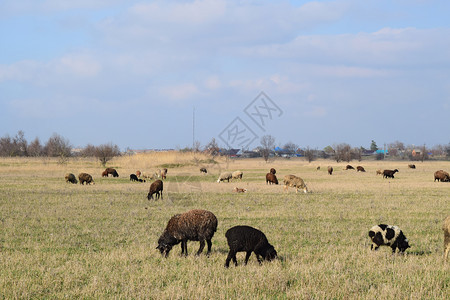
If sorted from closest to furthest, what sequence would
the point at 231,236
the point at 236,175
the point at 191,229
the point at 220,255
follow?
the point at 231,236, the point at 191,229, the point at 220,255, the point at 236,175

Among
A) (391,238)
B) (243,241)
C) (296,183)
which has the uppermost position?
(243,241)

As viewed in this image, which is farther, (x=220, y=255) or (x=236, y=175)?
(x=236, y=175)

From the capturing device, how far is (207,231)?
9.55 metres

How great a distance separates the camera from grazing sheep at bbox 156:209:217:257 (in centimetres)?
955

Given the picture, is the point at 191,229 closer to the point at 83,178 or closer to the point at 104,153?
the point at 83,178

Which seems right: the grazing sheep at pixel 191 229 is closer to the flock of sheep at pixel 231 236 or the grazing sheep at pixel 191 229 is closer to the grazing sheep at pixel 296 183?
the flock of sheep at pixel 231 236

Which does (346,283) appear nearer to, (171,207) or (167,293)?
(167,293)

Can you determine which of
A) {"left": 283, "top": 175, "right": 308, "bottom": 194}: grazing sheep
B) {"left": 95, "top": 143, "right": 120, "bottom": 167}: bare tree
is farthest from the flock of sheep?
{"left": 95, "top": 143, "right": 120, "bottom": 167}: bare tree

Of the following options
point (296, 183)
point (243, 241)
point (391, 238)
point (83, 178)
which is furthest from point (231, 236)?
point (83, 178)

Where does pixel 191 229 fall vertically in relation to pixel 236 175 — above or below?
above

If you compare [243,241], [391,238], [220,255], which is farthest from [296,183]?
[243,241]

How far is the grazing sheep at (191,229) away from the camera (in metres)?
9.55

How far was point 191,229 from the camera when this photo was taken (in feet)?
31.4

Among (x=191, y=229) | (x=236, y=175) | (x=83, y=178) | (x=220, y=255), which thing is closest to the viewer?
(x=191, y=229)
